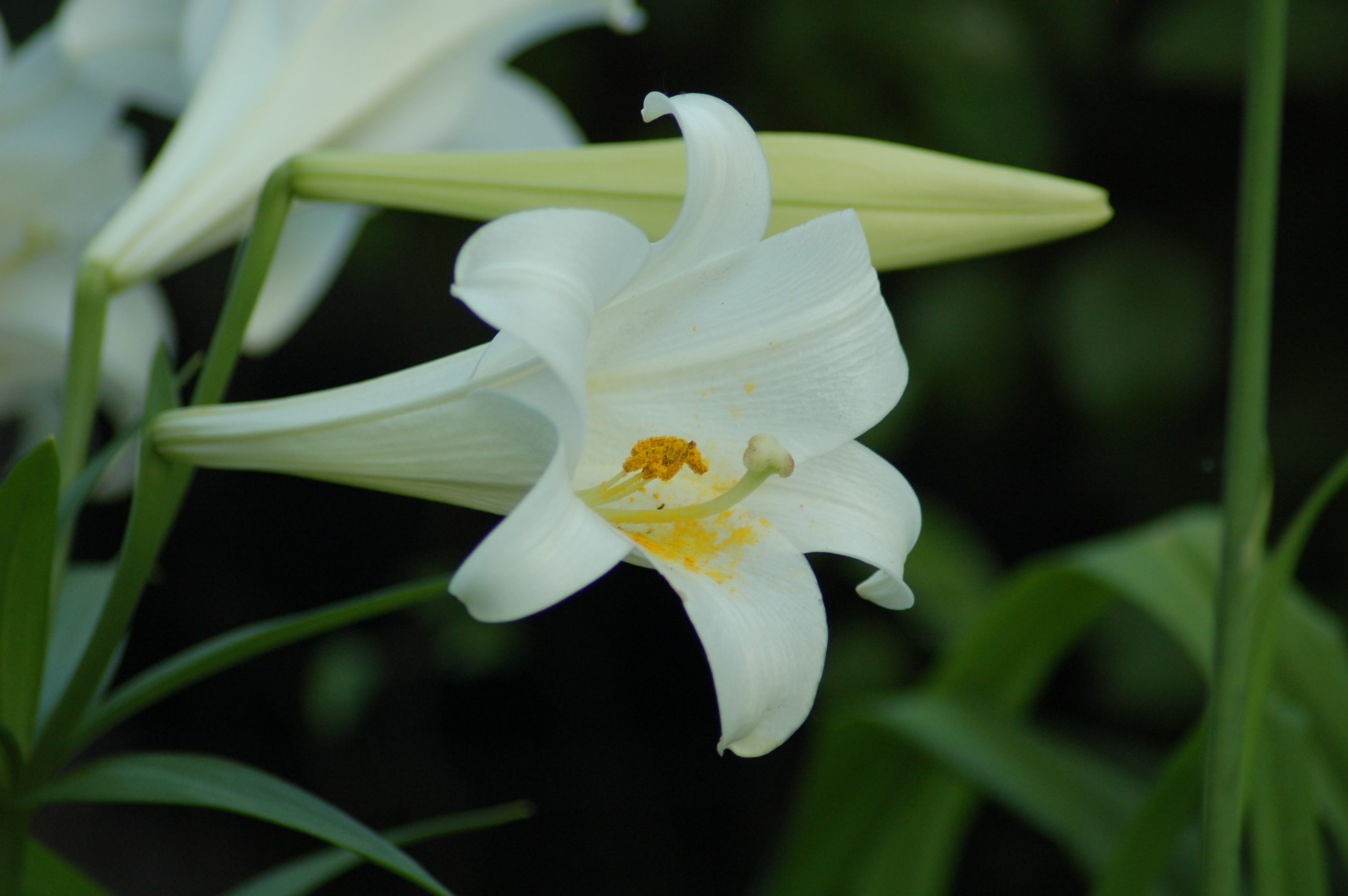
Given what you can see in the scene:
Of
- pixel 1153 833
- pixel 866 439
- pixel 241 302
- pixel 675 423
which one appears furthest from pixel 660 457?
pixel 866 439

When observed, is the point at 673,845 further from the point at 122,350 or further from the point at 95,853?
the point at 122,350

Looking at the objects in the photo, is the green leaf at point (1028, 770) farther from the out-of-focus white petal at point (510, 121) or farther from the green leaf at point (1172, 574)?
the out-of-focus white petal at point (510, 121)

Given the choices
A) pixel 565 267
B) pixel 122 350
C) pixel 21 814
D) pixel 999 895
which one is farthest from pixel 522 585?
pixel 999 895

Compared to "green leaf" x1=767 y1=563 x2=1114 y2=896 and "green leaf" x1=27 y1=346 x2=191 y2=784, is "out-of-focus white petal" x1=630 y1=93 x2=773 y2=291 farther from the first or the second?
"green leaf" x1=767 y1=563 x2=1114 y2=896

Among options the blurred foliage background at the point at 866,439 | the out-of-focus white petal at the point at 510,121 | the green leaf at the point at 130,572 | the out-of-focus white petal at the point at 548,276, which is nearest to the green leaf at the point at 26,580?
the green leaf at the point at 130,572

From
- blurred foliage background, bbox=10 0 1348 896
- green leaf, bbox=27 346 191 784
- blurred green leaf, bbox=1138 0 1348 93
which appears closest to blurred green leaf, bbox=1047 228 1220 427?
blurred foliage background, bbox=10 0 1348 896

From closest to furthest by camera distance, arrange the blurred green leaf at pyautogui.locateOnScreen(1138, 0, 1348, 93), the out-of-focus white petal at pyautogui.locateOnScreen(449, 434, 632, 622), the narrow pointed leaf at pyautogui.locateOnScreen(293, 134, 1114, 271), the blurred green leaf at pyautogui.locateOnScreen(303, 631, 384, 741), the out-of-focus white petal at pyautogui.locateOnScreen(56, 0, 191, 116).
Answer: the out-of-focus white petal at pyautogui.locateOnScreen(449, 434, 632, 622), the narrow pointed leaf at pyautogui.locateOnScreen(293, 134, 1114, 271), the out-of-focus white petal at pyautogui.locateOnScreen(56, 0, 191, 116), the blurred green leaf at pyautogui.locateOnScreen(1138, 0, 1348, 93), the blurred green leaf at pyautogui.locateOnScreen(303, 631, 384, 741)

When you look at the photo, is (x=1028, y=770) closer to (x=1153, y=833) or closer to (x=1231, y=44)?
(x=1153, y=833)
